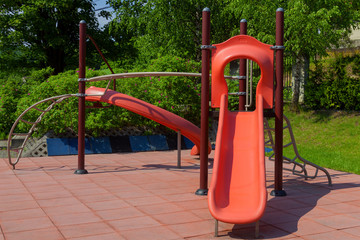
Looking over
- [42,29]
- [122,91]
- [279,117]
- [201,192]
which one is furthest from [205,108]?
[42,29]

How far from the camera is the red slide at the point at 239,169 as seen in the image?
16.5 feet

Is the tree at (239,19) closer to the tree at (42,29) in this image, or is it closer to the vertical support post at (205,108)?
the tree at (42,29)

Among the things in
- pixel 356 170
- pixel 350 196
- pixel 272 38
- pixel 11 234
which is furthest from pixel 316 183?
pixel 272 38

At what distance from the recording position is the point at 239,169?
5828 millimetres

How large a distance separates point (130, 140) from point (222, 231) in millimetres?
8244

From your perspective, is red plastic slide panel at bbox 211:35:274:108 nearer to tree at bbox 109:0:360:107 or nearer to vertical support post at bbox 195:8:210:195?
vertical support post at bbox 195:8:210:195

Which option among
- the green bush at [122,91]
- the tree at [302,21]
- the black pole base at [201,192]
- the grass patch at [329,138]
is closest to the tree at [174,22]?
the tree at [302,21]

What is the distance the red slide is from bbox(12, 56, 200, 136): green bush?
21.4 feet

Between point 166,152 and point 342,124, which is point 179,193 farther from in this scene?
point 342,124

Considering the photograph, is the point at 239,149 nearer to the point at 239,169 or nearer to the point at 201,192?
the point at 239,169

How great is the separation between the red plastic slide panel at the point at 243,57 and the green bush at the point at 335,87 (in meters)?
8.92

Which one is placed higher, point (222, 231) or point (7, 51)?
Answer: point (7, 51)

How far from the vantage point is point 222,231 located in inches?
200

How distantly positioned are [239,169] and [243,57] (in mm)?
1962
